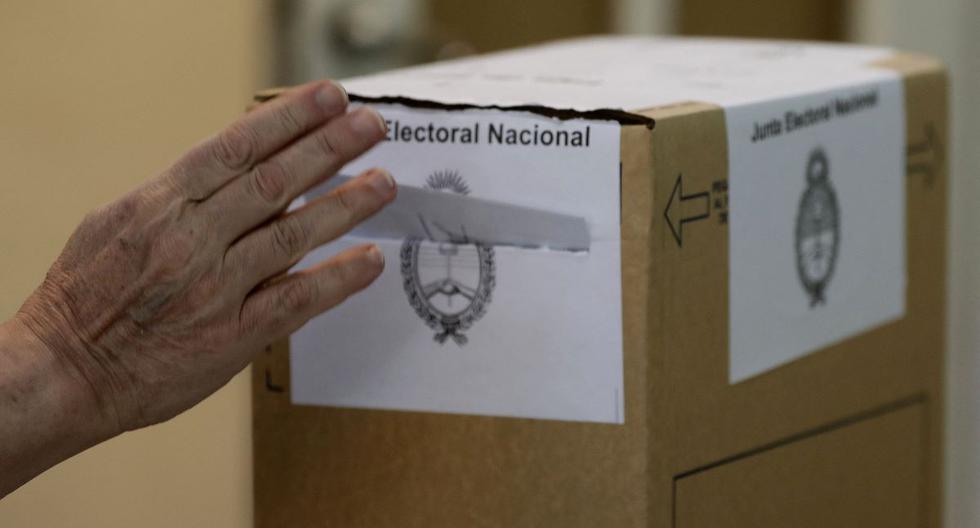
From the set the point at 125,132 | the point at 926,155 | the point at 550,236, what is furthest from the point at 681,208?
the point at 125,132

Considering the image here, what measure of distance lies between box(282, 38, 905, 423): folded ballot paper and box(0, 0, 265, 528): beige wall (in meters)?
0.83

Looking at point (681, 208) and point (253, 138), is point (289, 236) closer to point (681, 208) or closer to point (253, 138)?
point (253, 138)

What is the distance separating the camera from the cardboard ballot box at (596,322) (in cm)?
67

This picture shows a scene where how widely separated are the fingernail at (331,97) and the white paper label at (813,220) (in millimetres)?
212

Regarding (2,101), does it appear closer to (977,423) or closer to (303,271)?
(303,271)

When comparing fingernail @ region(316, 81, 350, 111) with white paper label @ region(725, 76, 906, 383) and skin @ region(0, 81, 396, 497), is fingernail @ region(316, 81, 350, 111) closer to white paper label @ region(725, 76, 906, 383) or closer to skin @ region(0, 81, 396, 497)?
skin @ region(0, 81, 396, 497)

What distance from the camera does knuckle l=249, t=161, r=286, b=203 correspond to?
66cm

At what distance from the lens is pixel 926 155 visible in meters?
0.89

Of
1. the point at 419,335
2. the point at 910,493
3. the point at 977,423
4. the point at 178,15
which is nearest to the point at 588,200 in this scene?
the point at 419,335

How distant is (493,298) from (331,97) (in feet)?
0.45

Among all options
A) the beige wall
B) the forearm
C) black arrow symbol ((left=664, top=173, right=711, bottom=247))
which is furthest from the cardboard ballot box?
the beige wall

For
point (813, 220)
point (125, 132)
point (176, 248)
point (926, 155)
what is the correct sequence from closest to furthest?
1. point (176, 248)
2. point (813, 220)
3. point (926, 155)
4. point (125, 132)

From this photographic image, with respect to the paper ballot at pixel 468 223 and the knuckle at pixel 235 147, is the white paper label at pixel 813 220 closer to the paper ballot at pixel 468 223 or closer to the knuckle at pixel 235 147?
the paper ballot at pixel 468 223

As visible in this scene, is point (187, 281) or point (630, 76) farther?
point (630, 76)
